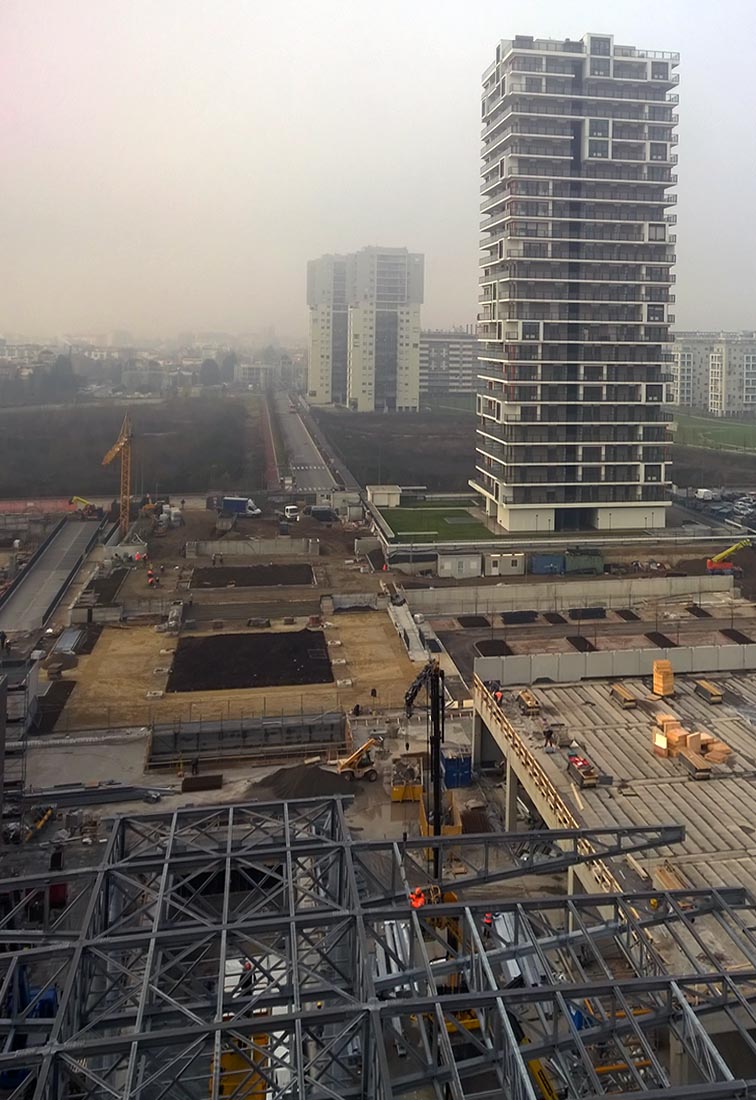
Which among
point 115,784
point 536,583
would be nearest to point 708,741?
point 115,784

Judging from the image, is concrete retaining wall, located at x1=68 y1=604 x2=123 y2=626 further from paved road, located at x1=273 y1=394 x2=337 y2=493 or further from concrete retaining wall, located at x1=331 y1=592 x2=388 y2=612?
paved road, located at x1=273 y1=394 x2=337 y2=493

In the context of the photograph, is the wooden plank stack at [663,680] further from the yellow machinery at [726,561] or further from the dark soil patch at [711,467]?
the dark soil patch at [711,467]

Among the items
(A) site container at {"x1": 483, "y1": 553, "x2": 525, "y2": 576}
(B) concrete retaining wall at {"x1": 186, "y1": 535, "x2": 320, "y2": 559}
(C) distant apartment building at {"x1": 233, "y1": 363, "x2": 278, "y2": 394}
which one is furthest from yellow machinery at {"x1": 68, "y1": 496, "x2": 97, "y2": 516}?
(C) distant apartment building at {"x1": 233, "y1": 363, "x2": 278, "y2": 394}

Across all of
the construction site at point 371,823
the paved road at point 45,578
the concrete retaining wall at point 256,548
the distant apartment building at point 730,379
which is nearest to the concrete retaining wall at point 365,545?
the construction site at point 371,823

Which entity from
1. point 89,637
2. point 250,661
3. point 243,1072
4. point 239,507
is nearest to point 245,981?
point 243,1072

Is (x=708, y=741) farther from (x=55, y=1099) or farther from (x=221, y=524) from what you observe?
(x=221, y=524)
